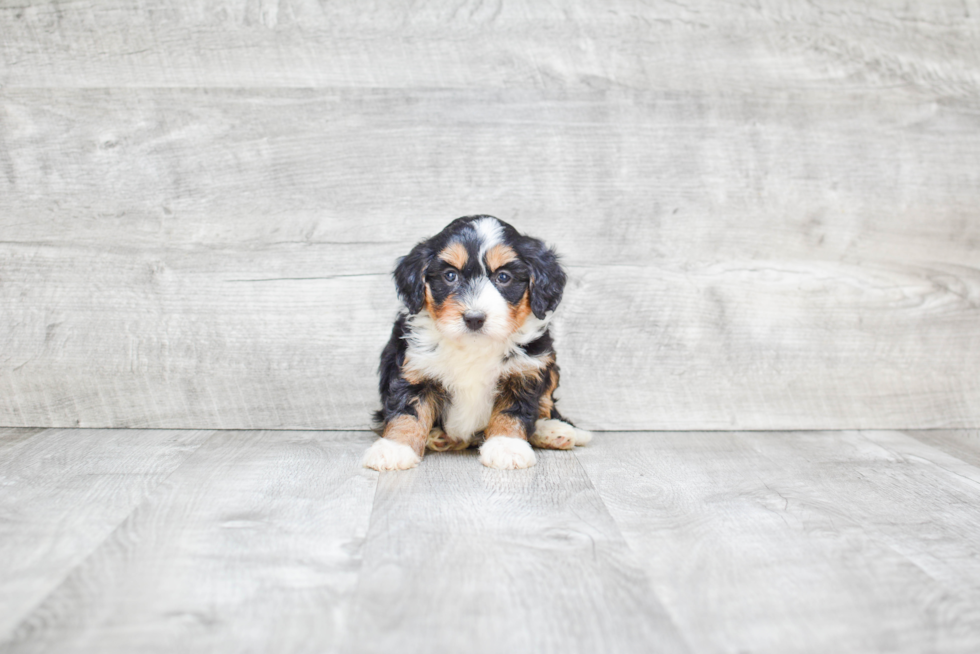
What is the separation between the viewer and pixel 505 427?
2.83 metres

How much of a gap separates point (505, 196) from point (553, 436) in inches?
41.1

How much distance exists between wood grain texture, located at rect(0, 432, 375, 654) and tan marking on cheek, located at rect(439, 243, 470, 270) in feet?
2.41

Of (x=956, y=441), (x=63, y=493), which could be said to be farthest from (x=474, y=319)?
(x=956, y=441)

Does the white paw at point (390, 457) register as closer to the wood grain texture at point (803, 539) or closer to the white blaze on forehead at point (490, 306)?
the white blaze on forehead at point (490, 306)

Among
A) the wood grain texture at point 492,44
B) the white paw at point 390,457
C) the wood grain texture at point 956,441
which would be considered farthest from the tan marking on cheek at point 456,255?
the wood grain texture at point 956,441

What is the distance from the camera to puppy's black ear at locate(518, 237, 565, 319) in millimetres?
2725

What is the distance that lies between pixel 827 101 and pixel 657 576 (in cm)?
256

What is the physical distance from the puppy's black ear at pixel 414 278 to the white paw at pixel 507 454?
0.53m

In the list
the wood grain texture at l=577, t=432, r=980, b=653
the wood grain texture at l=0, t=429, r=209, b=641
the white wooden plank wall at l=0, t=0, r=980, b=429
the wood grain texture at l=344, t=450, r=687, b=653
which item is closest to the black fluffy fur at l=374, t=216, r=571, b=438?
the wood grain texture at l=577, t=432, r=980, b=653

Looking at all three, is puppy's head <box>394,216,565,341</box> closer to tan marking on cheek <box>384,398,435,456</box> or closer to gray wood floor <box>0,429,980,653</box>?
tan marking on cheek <box>384,398,435,456</box>

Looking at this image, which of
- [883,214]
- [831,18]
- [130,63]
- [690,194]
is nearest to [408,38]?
[130,63]

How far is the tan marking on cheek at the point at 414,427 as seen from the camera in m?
2.75

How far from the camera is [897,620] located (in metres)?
1.60

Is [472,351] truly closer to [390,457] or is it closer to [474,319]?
[474,319]
